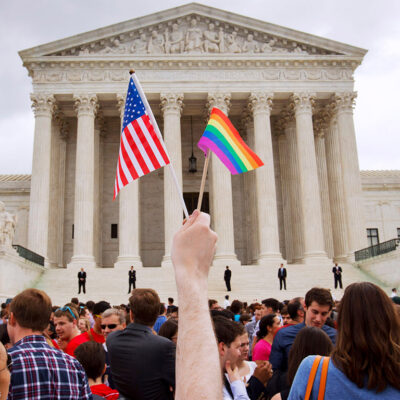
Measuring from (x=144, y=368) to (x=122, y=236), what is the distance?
2962 cm

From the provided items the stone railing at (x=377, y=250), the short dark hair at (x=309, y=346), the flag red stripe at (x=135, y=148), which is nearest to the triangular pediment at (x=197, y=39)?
the stone railing at (x=377, y=250)

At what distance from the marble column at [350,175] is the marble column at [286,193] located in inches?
219

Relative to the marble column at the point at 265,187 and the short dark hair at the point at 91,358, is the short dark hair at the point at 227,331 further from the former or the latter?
the marble column at the point at 265,187

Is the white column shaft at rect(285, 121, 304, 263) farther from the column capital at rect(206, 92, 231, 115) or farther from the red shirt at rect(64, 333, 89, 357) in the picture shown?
the red shirt at rect(64, 333, 89, 357)

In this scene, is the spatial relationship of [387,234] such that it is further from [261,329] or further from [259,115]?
[261,329]

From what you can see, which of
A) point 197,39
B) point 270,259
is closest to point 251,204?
point 270,259

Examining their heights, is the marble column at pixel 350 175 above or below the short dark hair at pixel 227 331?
above

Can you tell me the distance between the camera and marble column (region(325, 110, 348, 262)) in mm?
37281

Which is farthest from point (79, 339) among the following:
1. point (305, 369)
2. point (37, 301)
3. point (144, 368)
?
point (305, 369)

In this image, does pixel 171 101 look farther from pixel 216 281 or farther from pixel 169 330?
pixel 169 330

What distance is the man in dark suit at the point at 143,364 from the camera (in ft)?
14.3

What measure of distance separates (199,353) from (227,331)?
2820 mm

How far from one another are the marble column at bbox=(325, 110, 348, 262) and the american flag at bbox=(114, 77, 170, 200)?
103 feet

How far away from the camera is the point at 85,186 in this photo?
1339 inches
